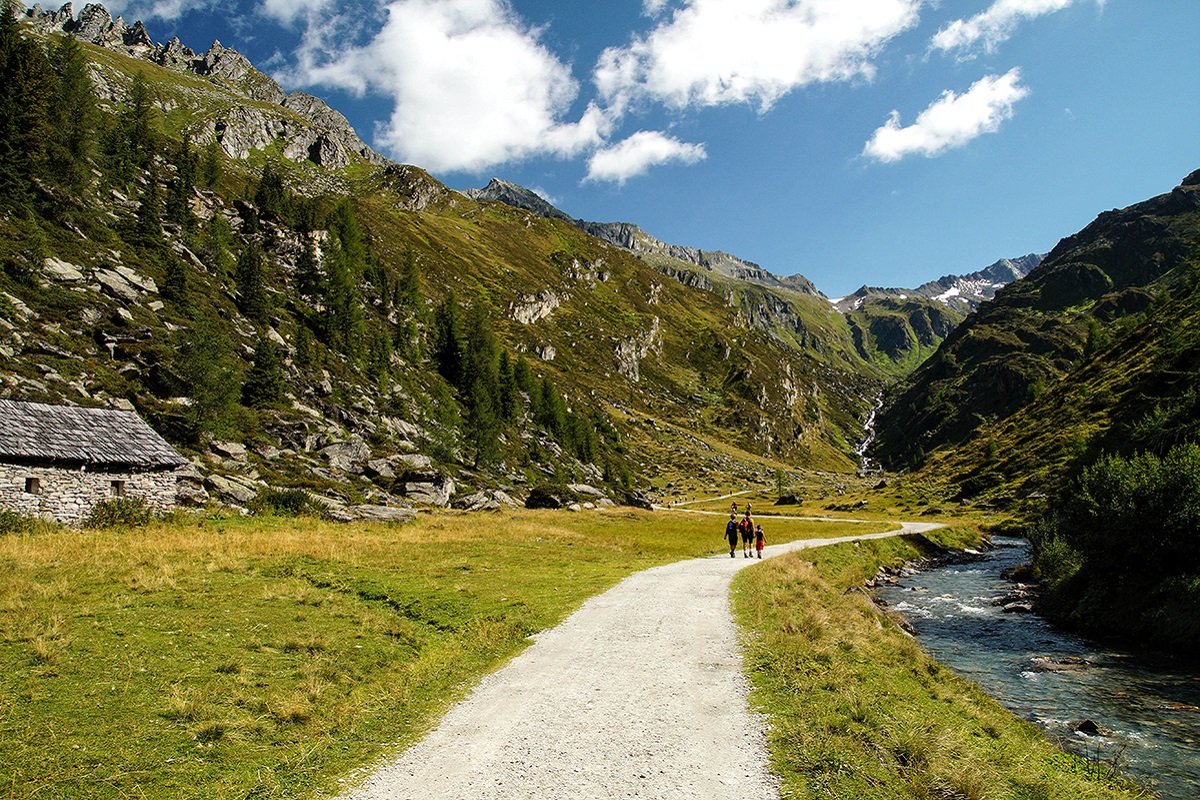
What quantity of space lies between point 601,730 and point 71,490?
123 ft

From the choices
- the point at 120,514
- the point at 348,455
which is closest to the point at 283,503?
the point at 120,514

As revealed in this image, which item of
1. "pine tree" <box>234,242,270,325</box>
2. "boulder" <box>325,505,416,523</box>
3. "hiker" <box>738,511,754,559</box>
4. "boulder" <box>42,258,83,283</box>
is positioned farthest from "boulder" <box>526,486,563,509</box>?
"boulder" <box>42,258,83,283</box>

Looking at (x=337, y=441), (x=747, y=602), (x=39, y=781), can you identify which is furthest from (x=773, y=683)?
(x=337, y=441)

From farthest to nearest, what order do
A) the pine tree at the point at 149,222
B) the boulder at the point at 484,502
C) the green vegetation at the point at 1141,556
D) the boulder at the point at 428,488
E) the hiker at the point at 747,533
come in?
the boulder at the point at 484,502
the pine tree at the point at 149,222
the boulder at the point at 428,488
the hiker at the point at 747,533
the green vegetation at the point at 1141,556

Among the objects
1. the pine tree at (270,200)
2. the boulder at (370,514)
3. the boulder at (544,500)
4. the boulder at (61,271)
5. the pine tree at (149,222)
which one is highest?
the pine tree at (270,200)

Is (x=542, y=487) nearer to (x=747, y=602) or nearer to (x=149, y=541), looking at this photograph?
(x=149, y=541)

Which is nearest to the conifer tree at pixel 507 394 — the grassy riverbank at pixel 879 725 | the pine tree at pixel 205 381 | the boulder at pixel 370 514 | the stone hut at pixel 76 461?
the pine tree at pixel 205 381

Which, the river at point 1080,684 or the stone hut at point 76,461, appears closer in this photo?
the river at point 1080,684

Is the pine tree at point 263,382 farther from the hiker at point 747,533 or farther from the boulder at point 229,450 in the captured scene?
the hiker at point 747,533

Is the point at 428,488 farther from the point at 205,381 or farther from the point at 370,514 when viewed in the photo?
the point at 205,381

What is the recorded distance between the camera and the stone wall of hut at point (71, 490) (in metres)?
29.5

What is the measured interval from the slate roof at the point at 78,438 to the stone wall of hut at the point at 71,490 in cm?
56

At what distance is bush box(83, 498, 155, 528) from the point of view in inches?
1256

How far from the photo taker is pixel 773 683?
41.9 feet
